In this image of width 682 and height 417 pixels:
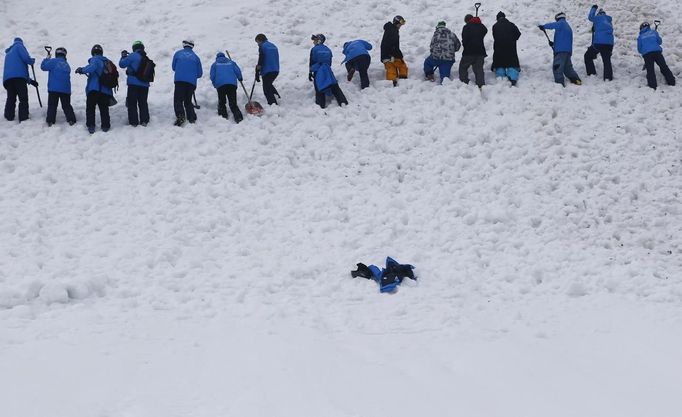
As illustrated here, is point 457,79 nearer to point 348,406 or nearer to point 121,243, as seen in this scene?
point 121,243

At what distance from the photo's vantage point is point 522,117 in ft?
49.8

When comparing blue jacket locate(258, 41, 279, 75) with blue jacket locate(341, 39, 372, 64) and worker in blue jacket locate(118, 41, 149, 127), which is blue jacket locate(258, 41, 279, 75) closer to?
blue jacket locate(341, 39, 372, 64)

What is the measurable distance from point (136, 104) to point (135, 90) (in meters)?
0.31

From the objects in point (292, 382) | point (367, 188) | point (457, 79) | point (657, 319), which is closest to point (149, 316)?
point (292, 382)

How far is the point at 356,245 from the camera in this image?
39.3 ft

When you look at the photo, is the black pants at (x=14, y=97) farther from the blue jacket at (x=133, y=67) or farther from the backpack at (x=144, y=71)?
the backpack at (x=144, y=71)

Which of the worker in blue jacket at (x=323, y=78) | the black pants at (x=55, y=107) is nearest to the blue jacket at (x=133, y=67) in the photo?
the black pants at (x=55, y=107)

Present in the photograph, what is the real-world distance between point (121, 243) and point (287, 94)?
658 cm

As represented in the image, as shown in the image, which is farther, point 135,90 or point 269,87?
point 269,87

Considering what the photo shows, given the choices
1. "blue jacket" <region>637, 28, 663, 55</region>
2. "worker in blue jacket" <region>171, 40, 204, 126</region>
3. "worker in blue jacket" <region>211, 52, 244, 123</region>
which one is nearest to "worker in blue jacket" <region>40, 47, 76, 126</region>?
"worker in blue jacket" <region>171, 40, 204, 126</region>

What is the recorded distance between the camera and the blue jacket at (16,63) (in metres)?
15.3

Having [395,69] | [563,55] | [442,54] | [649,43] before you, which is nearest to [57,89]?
[395,69]

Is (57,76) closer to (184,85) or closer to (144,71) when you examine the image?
(144,71)

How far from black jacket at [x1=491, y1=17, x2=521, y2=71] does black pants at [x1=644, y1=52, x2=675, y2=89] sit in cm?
302
